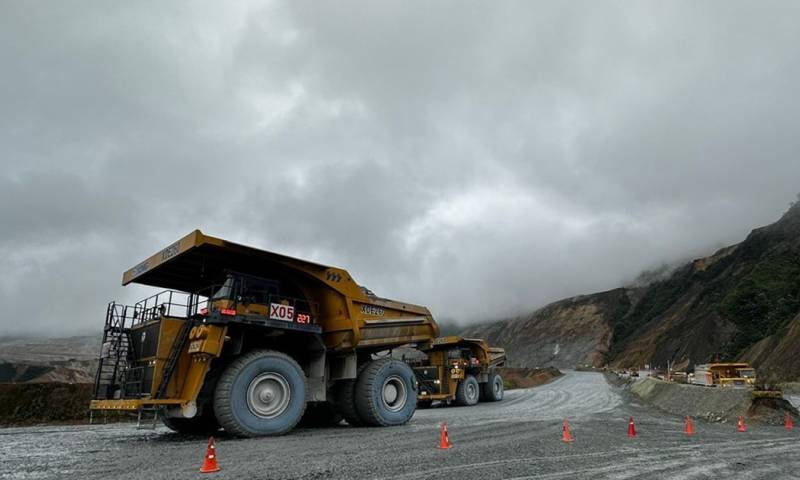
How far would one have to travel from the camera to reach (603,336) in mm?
93812

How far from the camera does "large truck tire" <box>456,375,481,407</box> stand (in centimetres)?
2491

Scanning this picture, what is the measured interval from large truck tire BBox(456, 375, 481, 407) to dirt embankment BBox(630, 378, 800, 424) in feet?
26.1

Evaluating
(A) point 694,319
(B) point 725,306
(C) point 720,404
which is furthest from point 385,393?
(A) point 694,319

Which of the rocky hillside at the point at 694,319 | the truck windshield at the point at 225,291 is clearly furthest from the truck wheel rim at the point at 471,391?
the rocky hillside at the point at 694,319

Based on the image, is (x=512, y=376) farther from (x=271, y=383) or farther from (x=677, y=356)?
(x=271, y=383)

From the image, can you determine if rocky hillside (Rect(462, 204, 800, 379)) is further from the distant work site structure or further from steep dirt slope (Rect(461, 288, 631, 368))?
the distant work site structure

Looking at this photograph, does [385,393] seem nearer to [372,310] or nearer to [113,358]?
[372,310]

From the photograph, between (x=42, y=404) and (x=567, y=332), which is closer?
(x=42, y=404)

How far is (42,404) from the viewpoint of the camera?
18312 mm

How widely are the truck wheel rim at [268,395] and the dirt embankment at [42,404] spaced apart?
36.3 feet

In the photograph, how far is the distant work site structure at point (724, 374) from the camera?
2464cm

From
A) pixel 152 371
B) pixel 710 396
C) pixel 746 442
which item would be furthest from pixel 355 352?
pixel 710 396

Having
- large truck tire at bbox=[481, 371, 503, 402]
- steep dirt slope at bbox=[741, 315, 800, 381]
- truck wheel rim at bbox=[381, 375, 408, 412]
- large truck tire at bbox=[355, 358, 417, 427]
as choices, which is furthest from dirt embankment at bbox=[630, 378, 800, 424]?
steep dirt slope at bbox=[741, 315, 800, 381]

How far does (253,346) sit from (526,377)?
4824cm
